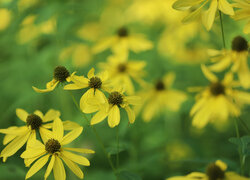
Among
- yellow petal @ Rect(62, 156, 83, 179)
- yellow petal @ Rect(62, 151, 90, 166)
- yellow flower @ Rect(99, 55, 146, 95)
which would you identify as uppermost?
yellow flower @ Rect(99, 55, 146, 95)

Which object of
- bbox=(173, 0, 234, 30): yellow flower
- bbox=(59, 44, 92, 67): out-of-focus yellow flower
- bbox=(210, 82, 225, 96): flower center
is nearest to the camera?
bbox=(173, 0, 234, 30): yellow flower

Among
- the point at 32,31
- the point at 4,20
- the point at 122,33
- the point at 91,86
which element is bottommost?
the point at 91,86

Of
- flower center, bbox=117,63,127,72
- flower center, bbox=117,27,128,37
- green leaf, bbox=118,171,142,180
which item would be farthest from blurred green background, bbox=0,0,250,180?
green leaf, bbox=118,171,142,180

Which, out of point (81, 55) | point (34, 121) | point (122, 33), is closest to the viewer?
point (34, 121)

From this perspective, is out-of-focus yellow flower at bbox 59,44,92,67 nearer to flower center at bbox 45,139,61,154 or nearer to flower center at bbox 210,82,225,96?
flower center at bbox 210,82,225,96

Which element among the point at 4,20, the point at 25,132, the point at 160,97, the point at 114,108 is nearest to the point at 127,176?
the point at 114,108

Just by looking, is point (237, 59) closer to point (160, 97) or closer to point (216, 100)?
point (216, 100)

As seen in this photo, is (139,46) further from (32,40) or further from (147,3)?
(147,3)
